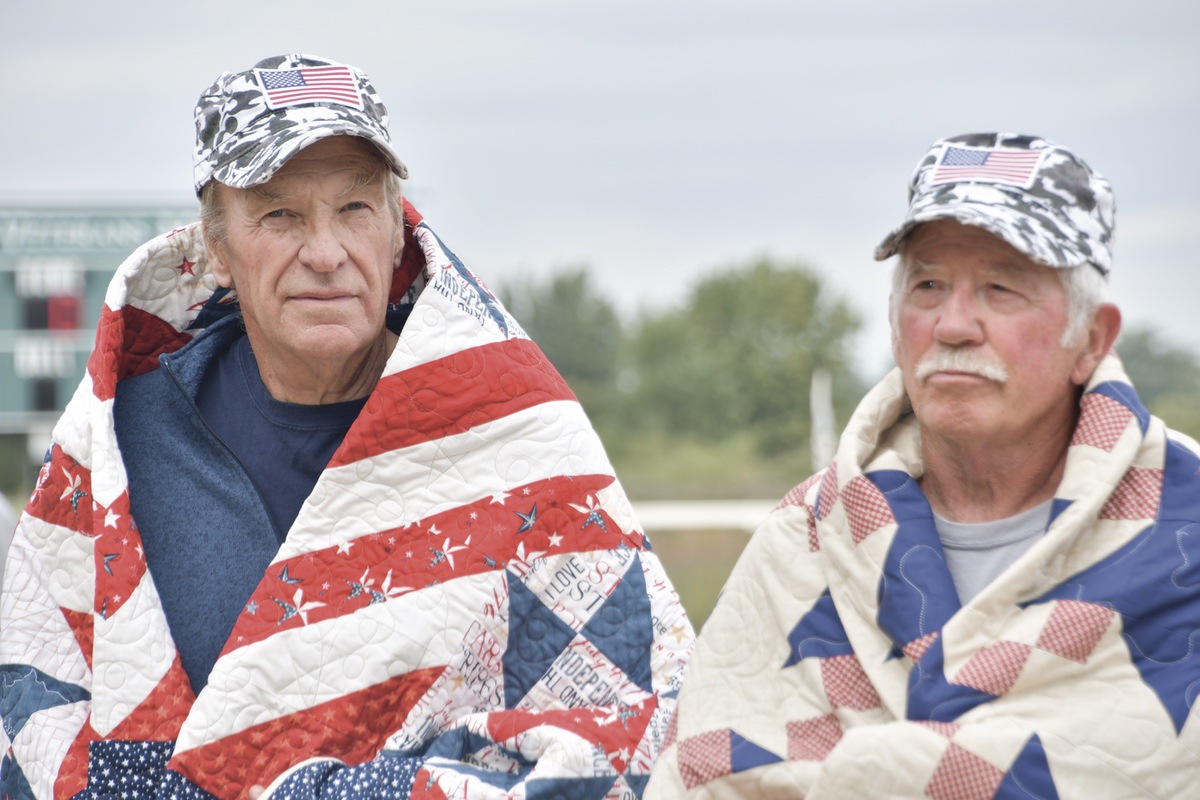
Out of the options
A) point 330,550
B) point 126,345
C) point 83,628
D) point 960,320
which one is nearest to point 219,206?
point 126,345

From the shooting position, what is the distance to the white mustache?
2.00m

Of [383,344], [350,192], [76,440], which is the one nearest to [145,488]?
[76,440]

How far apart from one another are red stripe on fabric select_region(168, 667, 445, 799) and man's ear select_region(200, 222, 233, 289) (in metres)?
0.89

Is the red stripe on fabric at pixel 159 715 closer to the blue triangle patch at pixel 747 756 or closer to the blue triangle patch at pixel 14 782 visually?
the blue triangle patch at pixel 14 782

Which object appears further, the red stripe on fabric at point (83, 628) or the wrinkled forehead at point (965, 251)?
the red stripe on fabric at point (83, 628)

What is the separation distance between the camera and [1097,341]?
81.0 inches

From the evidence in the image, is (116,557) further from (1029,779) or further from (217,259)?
(1029,779)

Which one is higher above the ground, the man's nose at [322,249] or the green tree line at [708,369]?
the green tree line at [708,369]

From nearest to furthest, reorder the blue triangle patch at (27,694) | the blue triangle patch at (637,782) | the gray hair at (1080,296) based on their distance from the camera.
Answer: the gray hair at (1080,296) → the blue triangle patch at (637,782) → the blue triangle patch at (27,694)

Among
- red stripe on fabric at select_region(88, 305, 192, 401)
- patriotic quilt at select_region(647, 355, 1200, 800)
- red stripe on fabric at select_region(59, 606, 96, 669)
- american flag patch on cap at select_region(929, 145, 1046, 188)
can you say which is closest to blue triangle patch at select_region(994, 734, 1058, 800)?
patriotic quilt at select_region(647, 355, 1200, 800)

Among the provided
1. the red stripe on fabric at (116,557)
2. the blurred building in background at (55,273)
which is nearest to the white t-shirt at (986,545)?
the red stripe on fabric at (116,557)

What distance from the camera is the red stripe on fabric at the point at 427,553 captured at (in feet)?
7.94

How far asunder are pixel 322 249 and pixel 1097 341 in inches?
52.6

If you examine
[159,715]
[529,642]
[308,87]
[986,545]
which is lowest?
[159,715]
